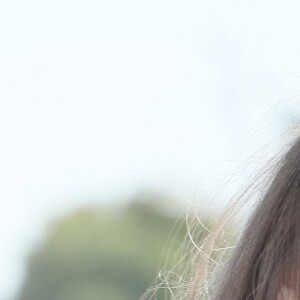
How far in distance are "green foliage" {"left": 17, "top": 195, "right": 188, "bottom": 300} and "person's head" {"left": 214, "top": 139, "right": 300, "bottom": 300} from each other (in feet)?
28.3

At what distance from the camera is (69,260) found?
1186 cm

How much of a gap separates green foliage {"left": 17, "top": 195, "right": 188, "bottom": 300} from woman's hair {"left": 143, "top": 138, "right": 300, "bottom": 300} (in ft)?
28.0

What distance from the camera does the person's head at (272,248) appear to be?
1.02m

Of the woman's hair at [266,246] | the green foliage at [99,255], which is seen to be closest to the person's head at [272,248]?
the woman's hair at [266,246]

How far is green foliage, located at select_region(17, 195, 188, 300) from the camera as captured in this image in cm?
1029

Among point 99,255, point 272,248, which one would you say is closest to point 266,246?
point 272,248

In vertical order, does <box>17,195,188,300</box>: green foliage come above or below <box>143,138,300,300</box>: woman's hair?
below

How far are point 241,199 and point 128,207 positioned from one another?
34.8ft

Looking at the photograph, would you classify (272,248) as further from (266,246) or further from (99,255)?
(99,255)

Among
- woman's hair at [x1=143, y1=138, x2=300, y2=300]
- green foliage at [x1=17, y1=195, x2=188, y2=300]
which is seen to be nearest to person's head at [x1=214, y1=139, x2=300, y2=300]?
woman's hair at [x1=143, y1=138, x2=300, y2=300]

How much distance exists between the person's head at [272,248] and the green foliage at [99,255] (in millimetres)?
8616

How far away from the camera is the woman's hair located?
1.02 m

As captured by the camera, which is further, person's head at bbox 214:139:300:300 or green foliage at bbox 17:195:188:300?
green foliage at bbox 17:195:188:300

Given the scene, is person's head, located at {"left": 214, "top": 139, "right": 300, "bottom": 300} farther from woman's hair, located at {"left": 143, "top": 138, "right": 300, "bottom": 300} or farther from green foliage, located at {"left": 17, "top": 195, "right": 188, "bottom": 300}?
green foliage, located at {"left": 17, "top": 195, "right": 188, "bottom": 300}
